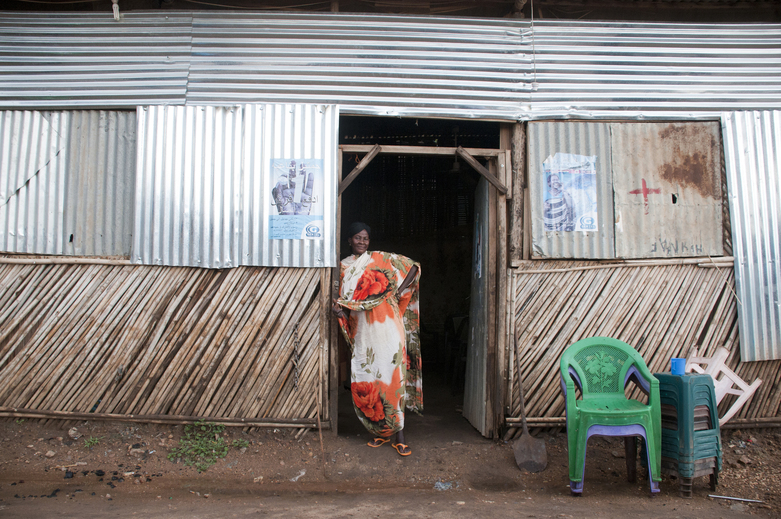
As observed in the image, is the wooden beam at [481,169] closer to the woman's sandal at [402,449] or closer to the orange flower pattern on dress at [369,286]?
the orange flower pattern on dress at [369,286]

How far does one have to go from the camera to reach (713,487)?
3.54 m

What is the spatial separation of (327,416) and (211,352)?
109 centimetres

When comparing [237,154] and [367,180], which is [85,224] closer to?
[237,154]

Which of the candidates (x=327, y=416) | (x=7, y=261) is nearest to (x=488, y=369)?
(x=327, y=416)

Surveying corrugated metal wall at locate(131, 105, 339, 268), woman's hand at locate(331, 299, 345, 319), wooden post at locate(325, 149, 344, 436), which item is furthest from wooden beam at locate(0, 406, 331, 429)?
corrugated metal wall at locate(131, 105, 339, 268)

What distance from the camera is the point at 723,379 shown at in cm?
436

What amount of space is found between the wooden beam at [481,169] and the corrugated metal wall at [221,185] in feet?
3.59

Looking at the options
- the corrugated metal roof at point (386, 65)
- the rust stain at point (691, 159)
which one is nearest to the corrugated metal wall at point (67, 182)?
the corrugated metal roof at point (386, 65)

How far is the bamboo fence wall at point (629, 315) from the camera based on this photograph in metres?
4.35

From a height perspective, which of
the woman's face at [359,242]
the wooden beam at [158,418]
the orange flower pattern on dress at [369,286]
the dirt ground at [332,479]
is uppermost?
the woman's face at [359,242]

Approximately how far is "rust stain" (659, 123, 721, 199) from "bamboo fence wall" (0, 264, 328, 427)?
10.6 feet

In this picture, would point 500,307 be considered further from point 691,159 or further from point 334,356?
point 691,159

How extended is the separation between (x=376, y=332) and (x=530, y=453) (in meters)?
1.54

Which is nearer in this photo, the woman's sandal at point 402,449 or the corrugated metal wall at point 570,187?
the woman's sandal at point 402,449
